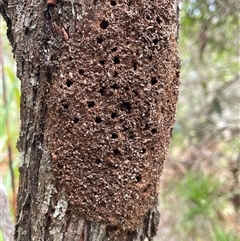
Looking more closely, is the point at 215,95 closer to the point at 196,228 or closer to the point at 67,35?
the point at 196,228

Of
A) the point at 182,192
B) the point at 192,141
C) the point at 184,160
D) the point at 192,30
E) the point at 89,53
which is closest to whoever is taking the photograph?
the point at 89,53

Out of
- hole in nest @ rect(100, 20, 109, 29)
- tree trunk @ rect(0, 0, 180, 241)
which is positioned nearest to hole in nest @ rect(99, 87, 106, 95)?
tree trunk @ rect(0, 0, 180, 241)

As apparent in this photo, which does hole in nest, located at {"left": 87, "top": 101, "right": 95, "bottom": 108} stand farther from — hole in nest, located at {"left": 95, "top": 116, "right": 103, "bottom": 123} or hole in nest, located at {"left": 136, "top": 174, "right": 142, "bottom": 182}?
hole in nest, located at {"left": 136, "top": 174, "right": 142, "bottom": 182}

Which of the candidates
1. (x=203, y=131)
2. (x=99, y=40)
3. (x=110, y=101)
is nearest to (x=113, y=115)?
(x=110, y=101)

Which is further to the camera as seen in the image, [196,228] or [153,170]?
[196,228]

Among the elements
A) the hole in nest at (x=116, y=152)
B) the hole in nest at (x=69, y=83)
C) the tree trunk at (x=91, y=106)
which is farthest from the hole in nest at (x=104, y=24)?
the hole in nest at (x=116, y=152)

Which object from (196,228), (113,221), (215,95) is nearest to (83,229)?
(113,221)
